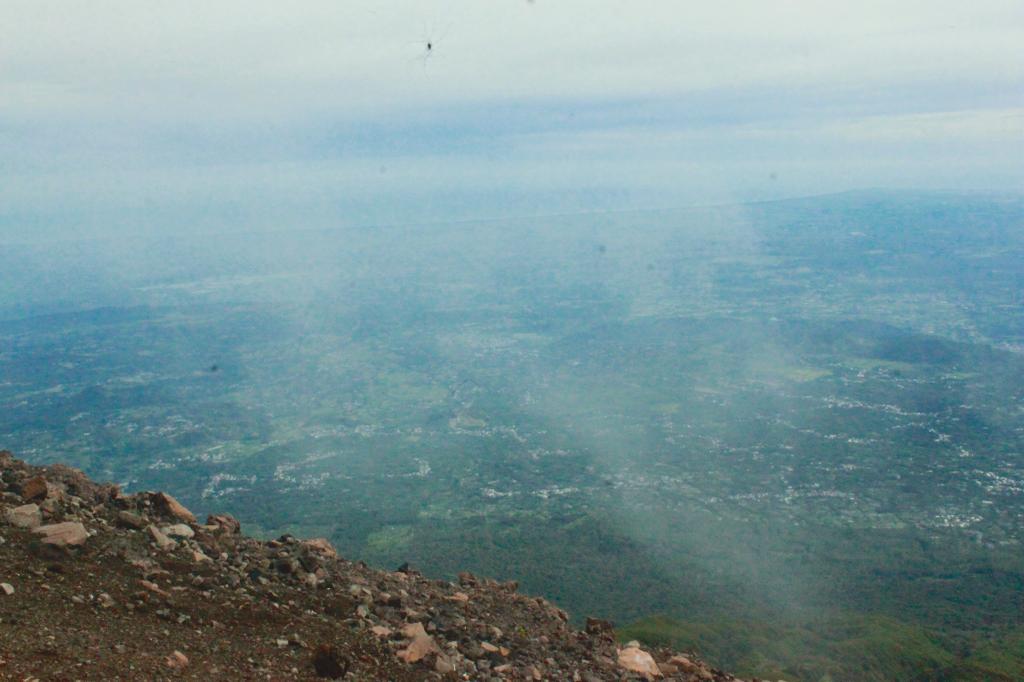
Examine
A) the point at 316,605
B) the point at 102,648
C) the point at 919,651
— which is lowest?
the point at 919,651

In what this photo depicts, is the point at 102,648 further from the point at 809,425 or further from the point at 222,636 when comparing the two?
the point at 809,425

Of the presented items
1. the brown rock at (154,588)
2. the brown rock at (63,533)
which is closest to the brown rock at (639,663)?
the brown rock at (154,588)

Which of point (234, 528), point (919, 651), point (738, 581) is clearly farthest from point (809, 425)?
point (234, 528)

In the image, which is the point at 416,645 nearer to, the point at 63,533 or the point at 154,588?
the point at 154,588

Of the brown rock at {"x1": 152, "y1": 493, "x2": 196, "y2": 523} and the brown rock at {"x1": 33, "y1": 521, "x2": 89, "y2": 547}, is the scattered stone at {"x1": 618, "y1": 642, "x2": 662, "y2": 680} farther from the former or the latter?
the brown rock at {"x1": 33, "y1": 521, "x2": 89, "y2": 547}

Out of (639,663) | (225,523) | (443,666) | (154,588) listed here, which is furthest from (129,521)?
(639,663)

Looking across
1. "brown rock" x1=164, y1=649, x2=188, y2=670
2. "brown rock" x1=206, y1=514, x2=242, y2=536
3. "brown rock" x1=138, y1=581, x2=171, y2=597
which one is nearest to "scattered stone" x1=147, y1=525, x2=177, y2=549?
"brown rock" x1=138, y1=581, x2=171, y2=597

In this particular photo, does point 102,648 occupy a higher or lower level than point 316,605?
higher
